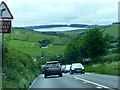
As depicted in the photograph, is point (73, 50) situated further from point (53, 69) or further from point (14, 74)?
point (14, 74)

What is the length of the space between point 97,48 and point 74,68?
51.2 meters

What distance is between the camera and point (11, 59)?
22.5m

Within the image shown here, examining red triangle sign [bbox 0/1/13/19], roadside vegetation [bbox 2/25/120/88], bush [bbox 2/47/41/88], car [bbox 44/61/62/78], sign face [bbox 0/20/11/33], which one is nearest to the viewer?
sign face [bbox 0/20/11/33]

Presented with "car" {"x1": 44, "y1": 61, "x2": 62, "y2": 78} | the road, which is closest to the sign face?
the road

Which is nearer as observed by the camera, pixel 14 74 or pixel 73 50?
pixel 14 74

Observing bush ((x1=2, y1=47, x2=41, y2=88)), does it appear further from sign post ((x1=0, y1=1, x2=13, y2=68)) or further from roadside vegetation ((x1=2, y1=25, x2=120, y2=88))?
sign post ((x1=0, y1=1, x2=13, y2=68))

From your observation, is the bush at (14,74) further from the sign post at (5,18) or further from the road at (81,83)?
the sign post at (5,18)

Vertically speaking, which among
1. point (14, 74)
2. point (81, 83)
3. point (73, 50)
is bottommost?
point (81, 83)

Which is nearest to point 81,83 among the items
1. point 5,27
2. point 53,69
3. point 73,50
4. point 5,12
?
point 5,12

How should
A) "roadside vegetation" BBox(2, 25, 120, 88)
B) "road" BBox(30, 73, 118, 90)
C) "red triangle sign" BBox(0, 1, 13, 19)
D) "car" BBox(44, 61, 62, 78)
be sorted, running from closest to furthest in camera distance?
"red triangle sign" BBox(0, 1, 13, 19)
"road" BBox(30, 73, 118, 90)
"car" BBox(44, 61, 62, 78)
"roadside vegetation" BBox(2, 25, 120, 88)

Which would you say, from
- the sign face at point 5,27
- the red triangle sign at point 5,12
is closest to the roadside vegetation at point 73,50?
the red triangle sign at point 5,12

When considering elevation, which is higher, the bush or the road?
the bush

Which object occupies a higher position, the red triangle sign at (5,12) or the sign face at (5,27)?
the red triangle sign at (5,12)

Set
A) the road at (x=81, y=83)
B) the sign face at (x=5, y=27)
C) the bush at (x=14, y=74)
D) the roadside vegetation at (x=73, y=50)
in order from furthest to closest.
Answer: the roadside vegetation at (x=73, y=50) → the road at (x=81, y=83) → the bush at (x=14, y=74) → the sign face at (x=5, y=27)
